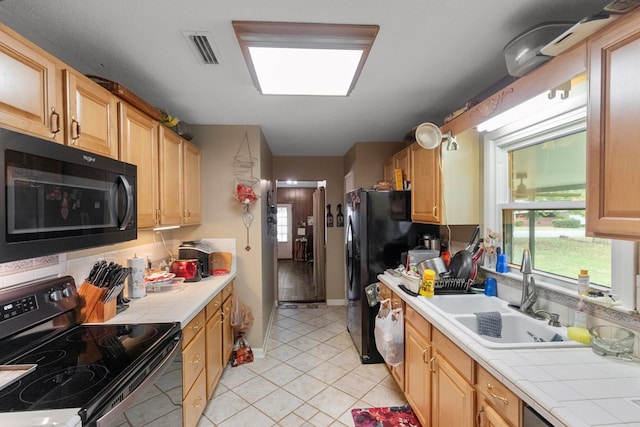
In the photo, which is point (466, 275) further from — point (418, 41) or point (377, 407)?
point (418, 41)

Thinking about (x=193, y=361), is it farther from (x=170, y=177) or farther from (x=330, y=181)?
(x=330, y=181)

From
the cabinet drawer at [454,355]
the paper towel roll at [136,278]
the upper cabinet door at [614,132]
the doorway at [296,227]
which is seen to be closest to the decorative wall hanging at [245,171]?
the paper towel roll at [136,278]

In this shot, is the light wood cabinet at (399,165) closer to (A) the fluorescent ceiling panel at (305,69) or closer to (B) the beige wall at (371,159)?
(B) the beige wall at (371,159)

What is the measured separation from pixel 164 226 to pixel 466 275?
230cm

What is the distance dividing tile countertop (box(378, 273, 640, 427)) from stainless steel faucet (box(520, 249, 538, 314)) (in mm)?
405

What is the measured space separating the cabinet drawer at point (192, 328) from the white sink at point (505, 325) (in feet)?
4.93

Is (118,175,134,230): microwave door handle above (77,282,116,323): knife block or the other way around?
above

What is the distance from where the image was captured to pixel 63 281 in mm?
1396

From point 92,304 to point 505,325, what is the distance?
A: 92.4 inches

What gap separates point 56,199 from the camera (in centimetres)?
104

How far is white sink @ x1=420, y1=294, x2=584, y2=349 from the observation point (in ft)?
3.99

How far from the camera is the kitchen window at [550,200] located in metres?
1.37

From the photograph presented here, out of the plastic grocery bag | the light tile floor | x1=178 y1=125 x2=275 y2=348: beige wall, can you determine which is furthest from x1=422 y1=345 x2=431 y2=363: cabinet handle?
x1=178 y1=125 x2=275 y2=348: beige wall

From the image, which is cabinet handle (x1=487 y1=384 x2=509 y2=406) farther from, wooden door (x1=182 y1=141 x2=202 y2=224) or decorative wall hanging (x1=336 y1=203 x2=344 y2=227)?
decorative wall hanging (x1=336 y1=203 x2=344 y2=227)
